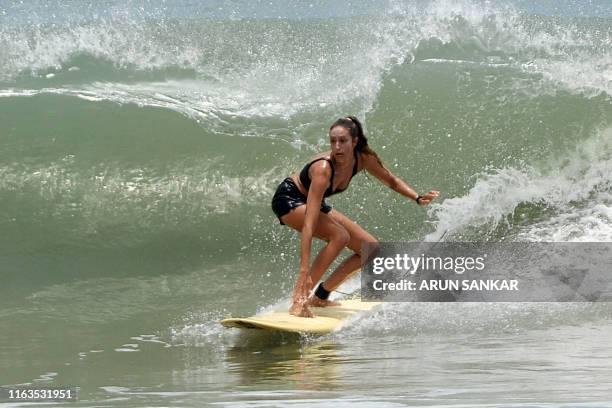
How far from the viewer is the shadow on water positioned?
4.96 meters

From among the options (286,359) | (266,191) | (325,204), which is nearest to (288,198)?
(325,204)

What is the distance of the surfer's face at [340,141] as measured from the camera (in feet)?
20.2

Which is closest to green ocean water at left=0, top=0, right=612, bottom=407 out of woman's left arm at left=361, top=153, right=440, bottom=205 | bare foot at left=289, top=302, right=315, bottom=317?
bare foot at left=289, top=302, right=315, bottom=317

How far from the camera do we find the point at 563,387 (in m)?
4.50

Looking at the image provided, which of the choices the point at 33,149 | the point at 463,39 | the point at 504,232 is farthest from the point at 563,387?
the point at 463,39

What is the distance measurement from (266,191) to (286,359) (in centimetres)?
382

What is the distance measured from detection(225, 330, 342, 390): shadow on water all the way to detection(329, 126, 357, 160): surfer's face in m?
1.07

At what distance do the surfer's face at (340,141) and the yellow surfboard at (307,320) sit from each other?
0.97 m

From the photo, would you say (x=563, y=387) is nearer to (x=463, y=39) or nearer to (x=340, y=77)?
(x=340, y=77)

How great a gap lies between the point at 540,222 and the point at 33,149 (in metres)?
4.60

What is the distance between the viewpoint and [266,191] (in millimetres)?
9328

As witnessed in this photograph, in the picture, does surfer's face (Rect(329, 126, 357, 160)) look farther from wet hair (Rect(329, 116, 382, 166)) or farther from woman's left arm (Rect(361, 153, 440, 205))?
woman's left arm (Rect(361, 153, 440, 205))

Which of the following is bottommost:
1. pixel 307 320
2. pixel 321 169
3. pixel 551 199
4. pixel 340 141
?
pixel 307 320

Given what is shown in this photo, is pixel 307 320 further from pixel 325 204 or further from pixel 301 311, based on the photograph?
pixel 325 204
